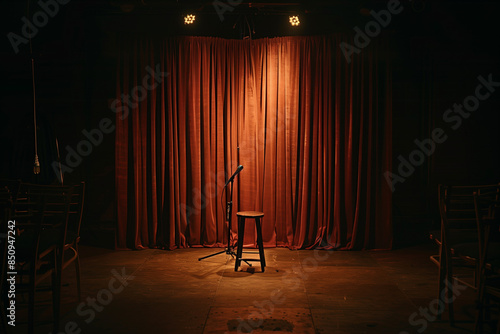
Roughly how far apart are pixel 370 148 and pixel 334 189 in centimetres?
65

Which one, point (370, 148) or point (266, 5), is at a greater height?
point (266, 5)

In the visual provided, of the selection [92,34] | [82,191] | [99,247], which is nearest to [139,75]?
[92,34]

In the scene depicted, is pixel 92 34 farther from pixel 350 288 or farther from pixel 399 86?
pixel 350 288

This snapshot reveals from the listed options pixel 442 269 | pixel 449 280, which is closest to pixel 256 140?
pixel 442 269

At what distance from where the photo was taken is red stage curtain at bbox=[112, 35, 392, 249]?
17.7 ft

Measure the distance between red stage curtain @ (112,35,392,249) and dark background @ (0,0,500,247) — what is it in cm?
36

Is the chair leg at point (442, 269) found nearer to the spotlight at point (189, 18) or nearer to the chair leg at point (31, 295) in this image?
the chair leg at point (31, 295)

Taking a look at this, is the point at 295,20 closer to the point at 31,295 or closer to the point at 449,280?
the point at 449,280

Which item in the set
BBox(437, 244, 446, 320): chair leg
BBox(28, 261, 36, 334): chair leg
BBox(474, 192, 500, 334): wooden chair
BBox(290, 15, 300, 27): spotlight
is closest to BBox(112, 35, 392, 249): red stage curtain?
BBox(290, 15, 300, 27): spotlight

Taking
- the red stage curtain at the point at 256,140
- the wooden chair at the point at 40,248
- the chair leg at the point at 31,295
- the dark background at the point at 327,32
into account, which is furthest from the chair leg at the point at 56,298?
the dark background at the point at 327,32

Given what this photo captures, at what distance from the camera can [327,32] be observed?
5.64 metres

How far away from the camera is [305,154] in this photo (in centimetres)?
539

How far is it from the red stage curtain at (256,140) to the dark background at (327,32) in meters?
0.36

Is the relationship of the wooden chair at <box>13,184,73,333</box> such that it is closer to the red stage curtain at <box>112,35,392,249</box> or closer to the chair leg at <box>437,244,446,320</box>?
the red stage curtain at <box>112,35,392,249</box>
